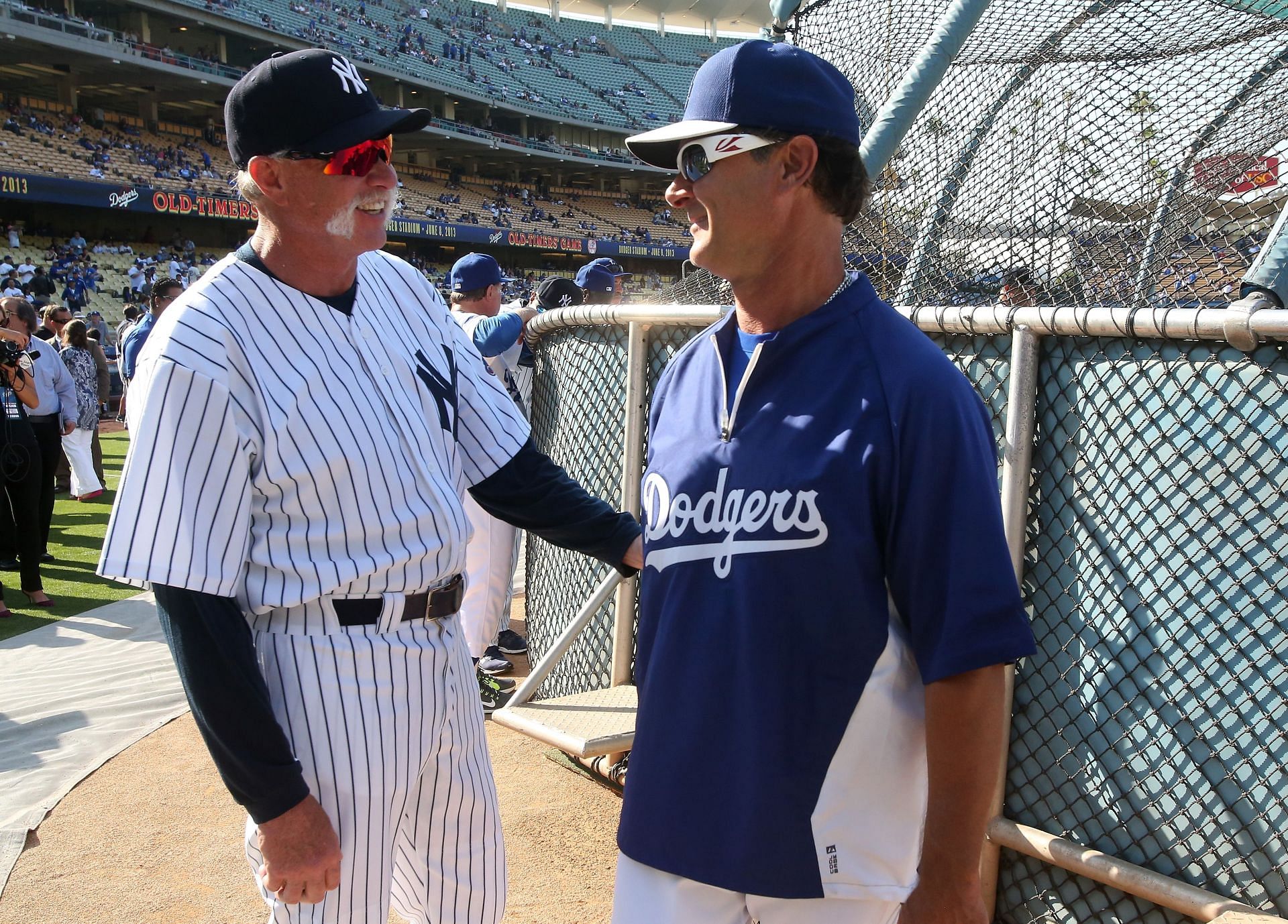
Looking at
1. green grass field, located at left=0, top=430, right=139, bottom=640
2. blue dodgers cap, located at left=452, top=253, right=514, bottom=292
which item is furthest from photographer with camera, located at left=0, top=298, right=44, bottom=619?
blue dodgers cap, located at left=452, top=253, right=514, bottom=292

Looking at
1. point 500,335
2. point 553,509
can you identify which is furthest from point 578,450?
point 553,509

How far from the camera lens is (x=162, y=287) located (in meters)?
7.23

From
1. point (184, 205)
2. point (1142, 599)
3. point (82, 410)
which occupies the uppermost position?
point (184, 205)

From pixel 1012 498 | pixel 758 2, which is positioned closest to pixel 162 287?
pixel 1012 498

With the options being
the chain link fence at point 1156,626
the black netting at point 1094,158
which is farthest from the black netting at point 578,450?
the chain link fence at point 1156,626

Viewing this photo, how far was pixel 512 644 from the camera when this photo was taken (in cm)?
532

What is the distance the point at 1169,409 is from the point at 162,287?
697 cm

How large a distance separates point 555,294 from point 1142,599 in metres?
3.73

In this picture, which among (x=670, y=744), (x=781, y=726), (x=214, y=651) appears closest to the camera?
(x=781, y=726)

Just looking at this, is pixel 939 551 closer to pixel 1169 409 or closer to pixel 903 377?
pixel 903 377

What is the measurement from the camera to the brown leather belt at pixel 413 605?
1.76 metres

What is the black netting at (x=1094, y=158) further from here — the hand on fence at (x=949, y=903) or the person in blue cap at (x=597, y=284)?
the person in blue cap at (x=597, y=284)

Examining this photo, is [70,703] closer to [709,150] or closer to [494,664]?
[494,664]

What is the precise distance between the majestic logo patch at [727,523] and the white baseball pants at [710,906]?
0.45 m
